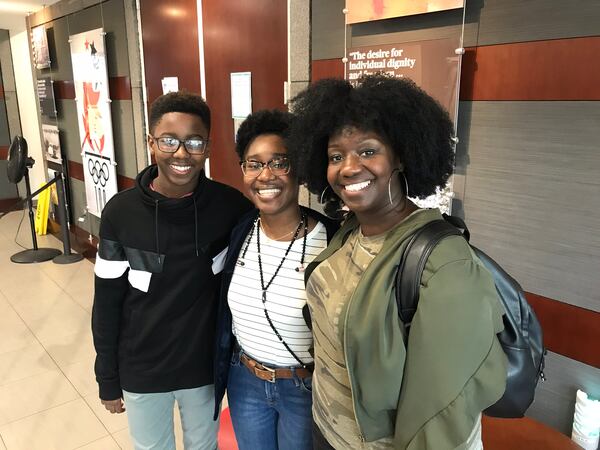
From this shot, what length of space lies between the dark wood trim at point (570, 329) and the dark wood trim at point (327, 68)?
137cm

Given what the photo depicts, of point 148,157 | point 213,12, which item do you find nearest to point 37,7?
point 148,157

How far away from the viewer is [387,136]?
3.60 ft

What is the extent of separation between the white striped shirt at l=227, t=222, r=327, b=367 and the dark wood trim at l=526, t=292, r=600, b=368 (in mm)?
948

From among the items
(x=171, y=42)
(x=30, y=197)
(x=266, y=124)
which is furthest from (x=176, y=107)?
(x=30, y=197)

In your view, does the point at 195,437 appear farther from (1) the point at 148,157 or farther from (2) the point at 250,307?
(1) the point at 148,157

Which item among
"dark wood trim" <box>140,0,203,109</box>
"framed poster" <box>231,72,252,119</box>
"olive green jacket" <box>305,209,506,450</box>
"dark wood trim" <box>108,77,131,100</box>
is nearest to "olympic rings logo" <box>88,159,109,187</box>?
→ "dark wood trim" <box>108,77,131,100</box>

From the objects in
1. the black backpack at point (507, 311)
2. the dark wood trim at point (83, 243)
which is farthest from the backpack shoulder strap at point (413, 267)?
the dark wood trim at point (83, 243)

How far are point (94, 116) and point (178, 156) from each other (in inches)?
148

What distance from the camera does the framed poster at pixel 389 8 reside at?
6.13 feet

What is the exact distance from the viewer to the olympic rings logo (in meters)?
4.81

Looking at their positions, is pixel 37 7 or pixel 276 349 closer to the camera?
pixel 276 349

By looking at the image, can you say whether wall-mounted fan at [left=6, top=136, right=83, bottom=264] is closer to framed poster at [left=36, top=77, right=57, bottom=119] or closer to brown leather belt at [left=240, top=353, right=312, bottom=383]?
framed poster at [left=36, top=77, right=57, bottom=119]

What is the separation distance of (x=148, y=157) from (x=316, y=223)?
315 centimetres

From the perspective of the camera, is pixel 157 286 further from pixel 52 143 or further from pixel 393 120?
pixel 52 143
